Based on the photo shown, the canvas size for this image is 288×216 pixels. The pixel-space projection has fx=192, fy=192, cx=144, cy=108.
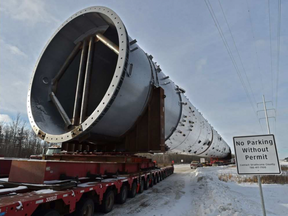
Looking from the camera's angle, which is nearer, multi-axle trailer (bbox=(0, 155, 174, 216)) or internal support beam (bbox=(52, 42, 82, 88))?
multi-axle trailer (bbox=(0, 155, 174, 216))

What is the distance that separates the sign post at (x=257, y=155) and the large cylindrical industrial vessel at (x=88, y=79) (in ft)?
8.26

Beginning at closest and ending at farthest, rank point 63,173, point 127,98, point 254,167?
point 254,167, point 63,173, point 127,98

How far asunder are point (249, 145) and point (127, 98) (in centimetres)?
266

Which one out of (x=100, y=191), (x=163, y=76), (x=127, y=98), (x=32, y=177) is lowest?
(x=100, y=191)

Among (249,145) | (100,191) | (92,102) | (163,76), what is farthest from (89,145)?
(249,145)

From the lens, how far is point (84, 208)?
11.9ft

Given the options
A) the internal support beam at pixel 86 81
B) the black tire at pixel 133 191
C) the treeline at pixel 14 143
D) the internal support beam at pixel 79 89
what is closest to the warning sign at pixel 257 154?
the internal support beam at pixel 86 81

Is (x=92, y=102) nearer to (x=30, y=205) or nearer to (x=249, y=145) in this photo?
(x=30, y=205)

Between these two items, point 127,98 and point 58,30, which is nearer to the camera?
point 127,98

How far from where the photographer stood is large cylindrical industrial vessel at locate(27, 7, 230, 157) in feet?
14.3

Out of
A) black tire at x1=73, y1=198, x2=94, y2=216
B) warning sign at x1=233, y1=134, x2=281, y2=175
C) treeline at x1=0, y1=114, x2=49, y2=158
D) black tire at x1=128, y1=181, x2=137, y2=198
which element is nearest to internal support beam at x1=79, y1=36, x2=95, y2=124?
black tire at x1=73, y1=198, x2=94, y2=216

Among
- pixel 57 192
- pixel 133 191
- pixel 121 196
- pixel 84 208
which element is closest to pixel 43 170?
pixel 57 192

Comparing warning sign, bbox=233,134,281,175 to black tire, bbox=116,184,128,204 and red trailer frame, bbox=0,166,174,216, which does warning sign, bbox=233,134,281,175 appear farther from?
black tire, bbox=116,184,128,204

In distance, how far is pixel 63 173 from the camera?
332 centimetres
